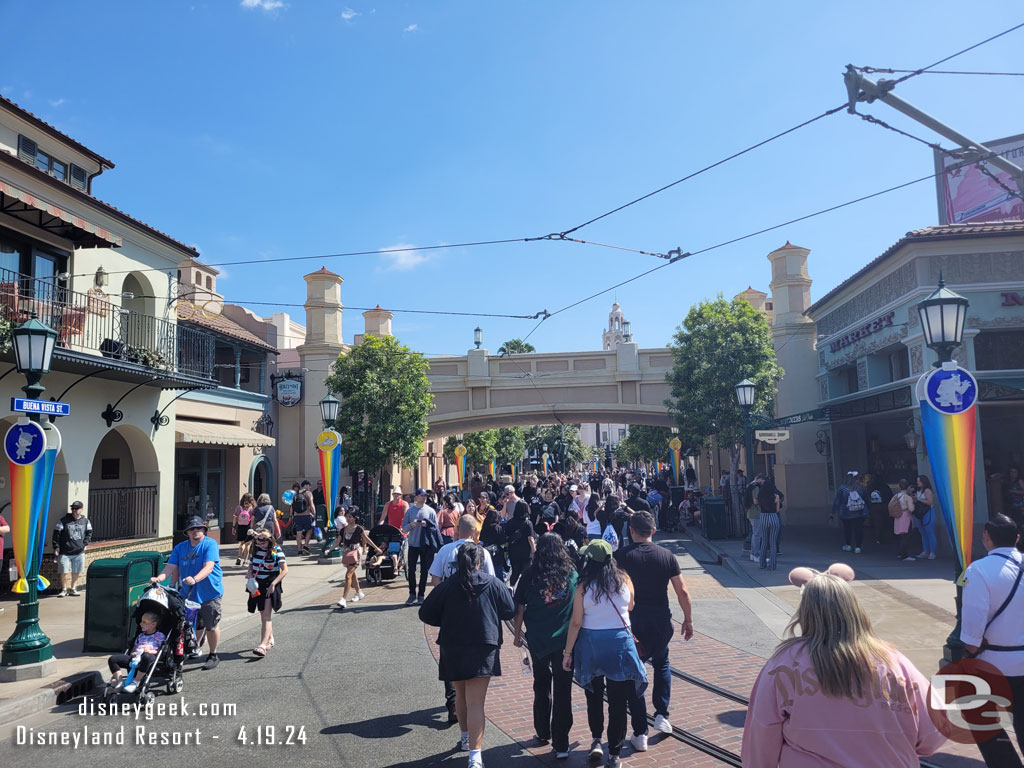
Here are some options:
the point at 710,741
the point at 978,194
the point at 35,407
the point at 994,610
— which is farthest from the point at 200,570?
the point at 978,194

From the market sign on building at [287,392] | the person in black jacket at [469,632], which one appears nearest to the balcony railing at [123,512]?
the market sign on building at [287,392]

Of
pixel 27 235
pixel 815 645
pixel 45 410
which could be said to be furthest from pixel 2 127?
pixel 815 645

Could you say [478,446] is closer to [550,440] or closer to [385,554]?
[385,554]

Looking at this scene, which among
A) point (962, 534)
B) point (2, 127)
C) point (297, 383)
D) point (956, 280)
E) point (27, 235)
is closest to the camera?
point (962, 534)

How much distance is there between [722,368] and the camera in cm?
2102

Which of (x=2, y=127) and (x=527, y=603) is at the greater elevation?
(x=2, y=127)

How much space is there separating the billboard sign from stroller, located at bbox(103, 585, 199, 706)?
2594cm

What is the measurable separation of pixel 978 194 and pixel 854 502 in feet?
54.5

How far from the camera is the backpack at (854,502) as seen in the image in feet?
50.3

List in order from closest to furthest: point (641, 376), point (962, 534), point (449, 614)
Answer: point (449, 614) < point (962, 534) < point (641, 376)

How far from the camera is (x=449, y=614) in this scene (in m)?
5.02

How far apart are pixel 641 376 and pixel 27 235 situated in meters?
20.2

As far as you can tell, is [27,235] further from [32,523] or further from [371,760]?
[371,760]

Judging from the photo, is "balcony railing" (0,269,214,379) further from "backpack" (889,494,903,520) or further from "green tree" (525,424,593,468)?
"green tree" (525,424,593,468)
